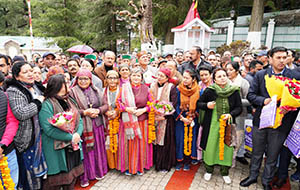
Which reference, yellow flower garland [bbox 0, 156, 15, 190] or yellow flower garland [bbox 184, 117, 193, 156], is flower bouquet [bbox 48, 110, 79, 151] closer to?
yellow flower garland [bbox 0, 156, 15, 190]

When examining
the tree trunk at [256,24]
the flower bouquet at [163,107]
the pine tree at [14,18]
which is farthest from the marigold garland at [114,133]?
the pine tree at [14,18]

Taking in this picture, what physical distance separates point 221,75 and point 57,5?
16.3 metres

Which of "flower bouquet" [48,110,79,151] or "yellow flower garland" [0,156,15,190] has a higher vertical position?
"flower bouquet" [48,110,79,151]

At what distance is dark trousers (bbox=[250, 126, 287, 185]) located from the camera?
3153 mm

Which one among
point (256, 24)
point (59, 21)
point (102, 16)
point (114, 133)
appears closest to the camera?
point (114, 133)

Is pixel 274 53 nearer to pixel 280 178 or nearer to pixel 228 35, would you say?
pixel 280 178

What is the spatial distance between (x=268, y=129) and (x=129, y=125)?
2270 mm

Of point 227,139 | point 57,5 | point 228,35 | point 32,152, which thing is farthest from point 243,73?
point 57,5

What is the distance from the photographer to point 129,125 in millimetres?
3494

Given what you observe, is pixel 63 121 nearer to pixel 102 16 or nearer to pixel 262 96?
pixel 262 96

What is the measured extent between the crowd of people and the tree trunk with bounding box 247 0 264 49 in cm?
1283

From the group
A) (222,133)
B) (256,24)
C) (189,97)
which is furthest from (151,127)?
(256,24)

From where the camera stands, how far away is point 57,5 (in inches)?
614

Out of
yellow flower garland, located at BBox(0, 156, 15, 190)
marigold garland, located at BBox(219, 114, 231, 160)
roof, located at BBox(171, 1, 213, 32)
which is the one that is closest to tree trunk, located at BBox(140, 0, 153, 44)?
roof, located at BBox(171, 1, 213, 32)
